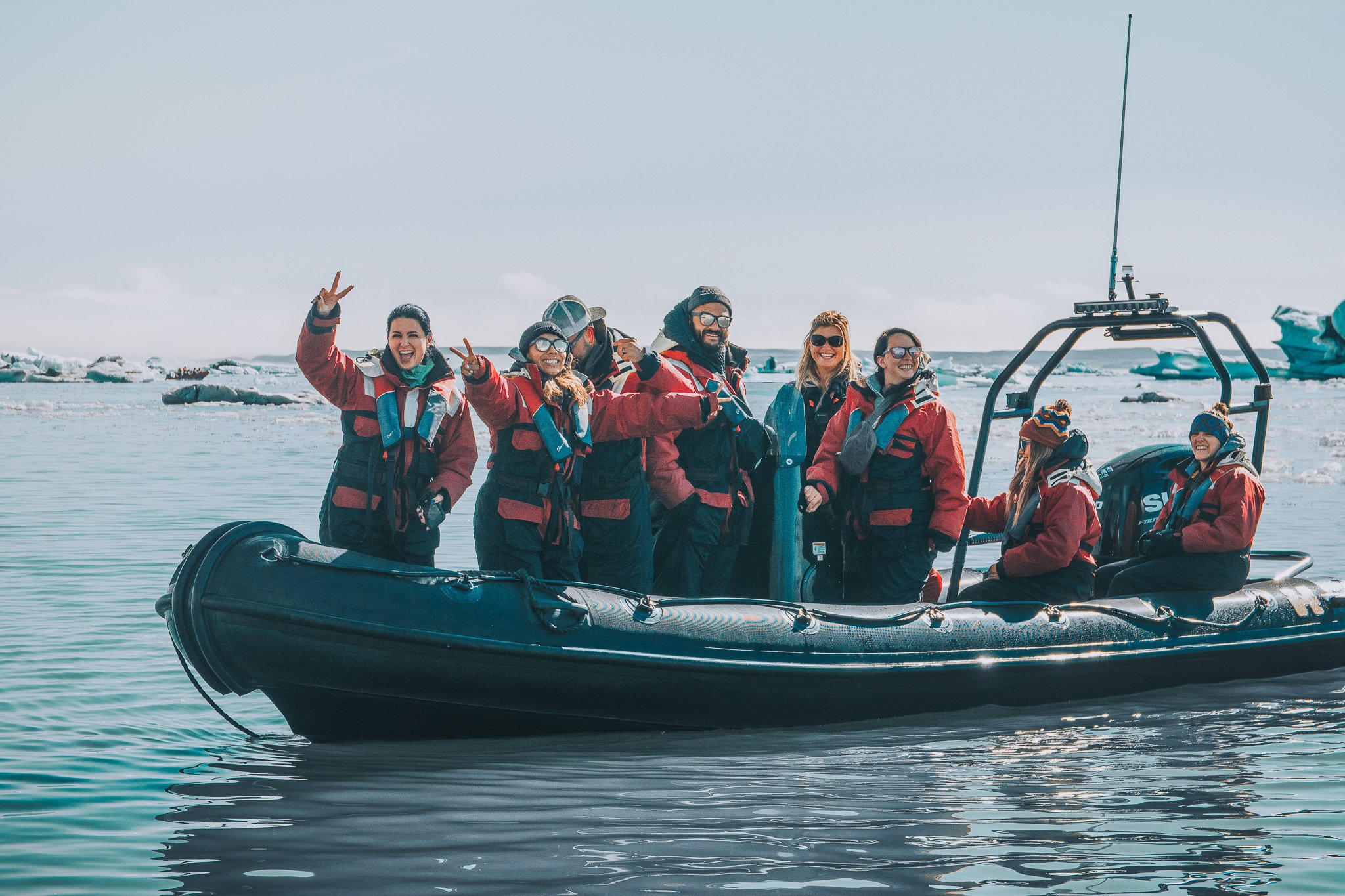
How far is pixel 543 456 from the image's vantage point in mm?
4059

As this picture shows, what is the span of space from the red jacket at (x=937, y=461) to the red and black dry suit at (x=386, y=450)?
133 cm

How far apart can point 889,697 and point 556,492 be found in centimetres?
148

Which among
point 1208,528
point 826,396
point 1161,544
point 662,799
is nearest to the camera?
point 662,799

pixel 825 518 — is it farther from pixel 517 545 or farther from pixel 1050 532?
pixel 517 545

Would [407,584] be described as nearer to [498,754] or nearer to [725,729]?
[498,754]

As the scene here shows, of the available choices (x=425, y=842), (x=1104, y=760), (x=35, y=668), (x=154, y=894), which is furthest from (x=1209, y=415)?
(x=35, y=668)

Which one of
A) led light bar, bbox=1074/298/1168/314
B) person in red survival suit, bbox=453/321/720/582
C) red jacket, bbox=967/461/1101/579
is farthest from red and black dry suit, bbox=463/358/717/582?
led light bar, bbox=1074/298/1168/314

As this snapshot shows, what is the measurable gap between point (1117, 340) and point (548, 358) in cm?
248

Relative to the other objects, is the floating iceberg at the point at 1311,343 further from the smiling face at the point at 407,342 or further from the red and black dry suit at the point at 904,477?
the smiling face at the point at 407,342

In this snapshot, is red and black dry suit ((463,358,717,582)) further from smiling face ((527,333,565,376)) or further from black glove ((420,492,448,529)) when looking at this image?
black glove ((420,492,448,529))

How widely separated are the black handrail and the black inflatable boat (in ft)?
0.04

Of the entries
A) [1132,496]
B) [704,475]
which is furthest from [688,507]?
[1132,496]

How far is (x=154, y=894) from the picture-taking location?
2873 mm

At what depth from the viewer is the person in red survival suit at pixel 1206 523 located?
491 cm
